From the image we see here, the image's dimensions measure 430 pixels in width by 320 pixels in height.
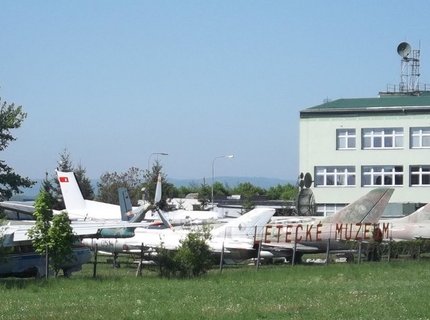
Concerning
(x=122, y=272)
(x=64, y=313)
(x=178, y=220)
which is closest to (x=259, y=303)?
(x=64, y=313)

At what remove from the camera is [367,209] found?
151 ft

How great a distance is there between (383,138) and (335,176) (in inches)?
190

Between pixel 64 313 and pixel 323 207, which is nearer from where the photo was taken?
pixel 64 313

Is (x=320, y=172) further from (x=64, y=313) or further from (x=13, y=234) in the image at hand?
(x=64, y=313)

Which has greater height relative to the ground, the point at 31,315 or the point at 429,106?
the point at 429,106

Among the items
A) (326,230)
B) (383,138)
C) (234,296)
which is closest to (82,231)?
(234,296)

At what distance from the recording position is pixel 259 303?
68.6ft

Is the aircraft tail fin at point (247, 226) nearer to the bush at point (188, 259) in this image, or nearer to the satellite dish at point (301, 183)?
the bush at point (188, 259)

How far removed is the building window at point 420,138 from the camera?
2965 inches

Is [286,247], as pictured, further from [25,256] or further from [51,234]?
[51,234]

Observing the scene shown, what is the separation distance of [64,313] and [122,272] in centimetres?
1848

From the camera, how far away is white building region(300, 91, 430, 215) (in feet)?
247

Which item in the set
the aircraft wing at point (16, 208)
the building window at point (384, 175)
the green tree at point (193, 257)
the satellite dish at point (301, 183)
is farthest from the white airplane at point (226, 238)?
the building window at point (384, 175)

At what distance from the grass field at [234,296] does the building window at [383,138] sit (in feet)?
146
